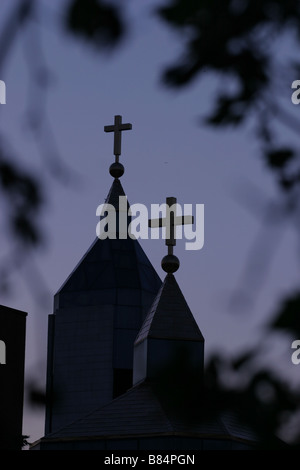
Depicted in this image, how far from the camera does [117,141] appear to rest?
4478 cm

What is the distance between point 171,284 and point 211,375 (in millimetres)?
28154

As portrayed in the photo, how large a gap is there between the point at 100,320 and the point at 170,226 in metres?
10.7

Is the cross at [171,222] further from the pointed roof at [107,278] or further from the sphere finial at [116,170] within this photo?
the sphere finial at [116,170]

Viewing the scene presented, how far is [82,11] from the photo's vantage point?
3.54 m

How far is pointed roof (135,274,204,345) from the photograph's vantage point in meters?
30.2

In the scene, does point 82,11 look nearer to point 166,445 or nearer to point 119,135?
point 166,445

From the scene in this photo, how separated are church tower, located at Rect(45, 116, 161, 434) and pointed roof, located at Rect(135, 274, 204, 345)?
11.5 metres

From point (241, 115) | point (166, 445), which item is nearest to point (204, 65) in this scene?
point (241, 115)

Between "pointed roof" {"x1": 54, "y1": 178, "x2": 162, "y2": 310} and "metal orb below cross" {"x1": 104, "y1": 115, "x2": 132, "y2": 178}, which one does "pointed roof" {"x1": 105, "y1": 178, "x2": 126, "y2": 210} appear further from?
"metal orb below cross" {"x1": 104, "y1": 115, "x2": 132, "y2": 178}

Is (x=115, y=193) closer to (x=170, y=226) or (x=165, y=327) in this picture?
(x=170, y=226)

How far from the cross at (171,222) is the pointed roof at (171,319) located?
1526 mm

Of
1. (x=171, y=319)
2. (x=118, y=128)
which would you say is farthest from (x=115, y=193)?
(x=171, y=319)

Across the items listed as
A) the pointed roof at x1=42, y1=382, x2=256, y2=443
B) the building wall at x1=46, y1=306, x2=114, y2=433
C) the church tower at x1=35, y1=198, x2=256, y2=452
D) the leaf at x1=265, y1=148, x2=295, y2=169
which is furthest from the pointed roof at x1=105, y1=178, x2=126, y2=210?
the leaf at x1=265, y1=148, x2=295, y2=169

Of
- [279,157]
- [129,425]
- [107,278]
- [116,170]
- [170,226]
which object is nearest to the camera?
[279,157]
